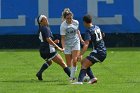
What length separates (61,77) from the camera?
16141 mm

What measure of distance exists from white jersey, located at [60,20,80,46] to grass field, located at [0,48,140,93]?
3.34ft

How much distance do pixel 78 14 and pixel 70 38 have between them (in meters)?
16.0

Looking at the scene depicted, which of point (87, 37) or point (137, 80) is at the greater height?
point (87, 37)

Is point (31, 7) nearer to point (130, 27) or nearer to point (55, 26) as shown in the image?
point (55, 26)

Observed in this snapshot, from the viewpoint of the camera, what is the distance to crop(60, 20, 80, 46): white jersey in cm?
1482

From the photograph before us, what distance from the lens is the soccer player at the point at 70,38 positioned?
1474 centimetres

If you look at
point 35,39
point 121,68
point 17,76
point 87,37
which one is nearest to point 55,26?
point 35,39

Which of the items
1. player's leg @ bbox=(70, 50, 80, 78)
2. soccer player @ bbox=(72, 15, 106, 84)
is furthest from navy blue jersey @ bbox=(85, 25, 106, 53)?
player's leg @ bbox=(70, 50, 80, 78)

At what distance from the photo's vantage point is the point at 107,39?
31078 mm

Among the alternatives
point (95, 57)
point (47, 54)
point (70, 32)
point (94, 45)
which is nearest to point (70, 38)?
point (70, 32)

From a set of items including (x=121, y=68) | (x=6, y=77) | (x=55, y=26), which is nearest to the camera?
(x=6, y=77)

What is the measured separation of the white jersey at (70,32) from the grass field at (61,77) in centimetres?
102

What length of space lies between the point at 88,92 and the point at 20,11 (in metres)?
19.2

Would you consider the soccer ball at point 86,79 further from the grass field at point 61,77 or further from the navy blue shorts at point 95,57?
the navy blue shorts at point 95,57
